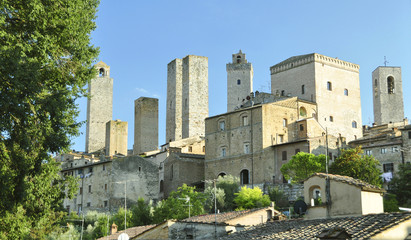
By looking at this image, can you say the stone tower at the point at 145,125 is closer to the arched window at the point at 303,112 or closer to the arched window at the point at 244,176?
the arched window at the point at 303,112

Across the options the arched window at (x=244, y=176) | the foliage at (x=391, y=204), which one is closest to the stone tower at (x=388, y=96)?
the arched window at (x=244, y=176)

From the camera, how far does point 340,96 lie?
60.4m

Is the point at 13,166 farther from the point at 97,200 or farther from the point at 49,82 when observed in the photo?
the point at 97,200

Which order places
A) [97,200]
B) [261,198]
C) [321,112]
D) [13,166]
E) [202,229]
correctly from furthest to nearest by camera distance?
[321,112]
[97,200]
[261,198]
[202,229]
[13,166]

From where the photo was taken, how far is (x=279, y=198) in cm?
4219

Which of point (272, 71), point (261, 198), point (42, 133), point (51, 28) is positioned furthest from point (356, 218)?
point (272, 71)

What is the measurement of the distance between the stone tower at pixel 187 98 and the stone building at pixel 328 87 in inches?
488

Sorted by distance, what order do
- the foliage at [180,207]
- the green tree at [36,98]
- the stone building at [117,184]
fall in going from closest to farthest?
1. the green tree at [36,98]
2. the foliage at [180,207]
3. the stone building at [117,184]

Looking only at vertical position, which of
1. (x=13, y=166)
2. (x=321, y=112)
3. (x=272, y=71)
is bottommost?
(x=13, y=166)

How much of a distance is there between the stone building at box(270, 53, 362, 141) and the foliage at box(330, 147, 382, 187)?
15817 millimetres

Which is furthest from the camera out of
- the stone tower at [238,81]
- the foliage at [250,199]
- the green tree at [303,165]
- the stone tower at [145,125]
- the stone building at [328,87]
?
the stone tower at [238,81]

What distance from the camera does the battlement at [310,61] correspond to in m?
59.6

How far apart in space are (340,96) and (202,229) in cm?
3912

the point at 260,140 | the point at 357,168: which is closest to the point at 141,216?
the point at 260,140
